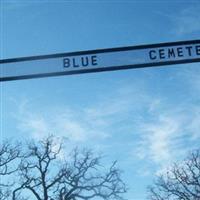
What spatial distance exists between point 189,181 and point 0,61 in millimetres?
42598

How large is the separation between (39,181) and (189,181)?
1387cm

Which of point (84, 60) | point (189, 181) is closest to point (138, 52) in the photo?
point (84, 60)

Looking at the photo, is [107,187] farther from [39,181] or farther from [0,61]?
[0,61]

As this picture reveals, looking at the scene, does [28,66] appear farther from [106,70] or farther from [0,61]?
[106,70]

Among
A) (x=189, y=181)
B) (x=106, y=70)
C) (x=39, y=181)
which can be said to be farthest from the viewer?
(x=189, y=181)

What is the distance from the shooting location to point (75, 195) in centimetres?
4169

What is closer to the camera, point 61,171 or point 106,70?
point 106,70

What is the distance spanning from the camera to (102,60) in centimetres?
399

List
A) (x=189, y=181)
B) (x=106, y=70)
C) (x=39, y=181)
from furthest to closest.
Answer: (x=189, y=181)
(x=39, y=181)
(x=106, y=70)

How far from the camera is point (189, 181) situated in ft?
148

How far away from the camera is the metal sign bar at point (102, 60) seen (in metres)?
3.94

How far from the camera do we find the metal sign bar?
3.94 m

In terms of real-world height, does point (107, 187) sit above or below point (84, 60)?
above

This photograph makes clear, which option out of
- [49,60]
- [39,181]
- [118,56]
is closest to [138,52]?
[118,56]
